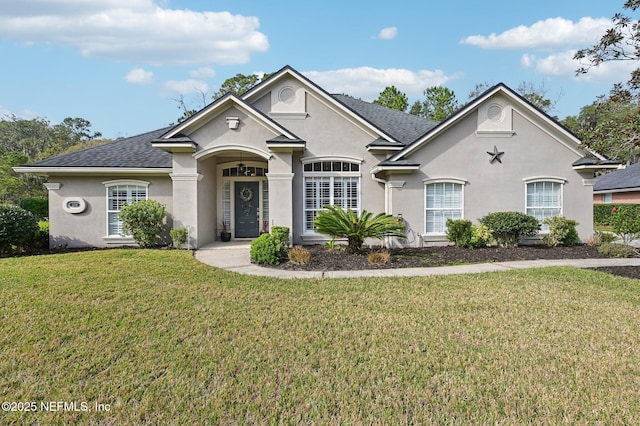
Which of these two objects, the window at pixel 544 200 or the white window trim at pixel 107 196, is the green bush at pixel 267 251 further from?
the window at pixel 544 200

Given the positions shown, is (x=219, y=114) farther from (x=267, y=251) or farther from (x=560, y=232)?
(x=560, y=232)

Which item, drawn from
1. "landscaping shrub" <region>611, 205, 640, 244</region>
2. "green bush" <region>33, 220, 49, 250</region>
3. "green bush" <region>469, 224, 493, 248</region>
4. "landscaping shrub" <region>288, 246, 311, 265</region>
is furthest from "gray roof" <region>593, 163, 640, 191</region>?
"green bush" <region>33, 220, 49, 250</region>

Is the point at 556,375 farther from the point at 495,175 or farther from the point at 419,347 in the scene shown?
the point at 495,175

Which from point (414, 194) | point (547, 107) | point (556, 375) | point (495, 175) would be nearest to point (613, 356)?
point (556, 375)

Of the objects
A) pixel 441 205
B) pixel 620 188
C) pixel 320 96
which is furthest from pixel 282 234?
pixel 620 188

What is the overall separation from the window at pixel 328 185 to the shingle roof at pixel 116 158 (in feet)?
17.8

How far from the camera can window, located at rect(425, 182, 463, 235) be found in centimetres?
1327

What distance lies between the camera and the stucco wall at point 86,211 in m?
13.4

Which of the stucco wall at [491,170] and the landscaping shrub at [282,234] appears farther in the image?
the stucco wall at [491,170]

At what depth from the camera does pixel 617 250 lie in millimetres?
11156

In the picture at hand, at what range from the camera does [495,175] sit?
13375 mm

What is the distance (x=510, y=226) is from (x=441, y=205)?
242cm

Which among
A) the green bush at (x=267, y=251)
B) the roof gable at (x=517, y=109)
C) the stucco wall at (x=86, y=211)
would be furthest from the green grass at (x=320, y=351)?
the roof gable at (x=517, y=109)

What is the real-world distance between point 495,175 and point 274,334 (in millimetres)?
11544
